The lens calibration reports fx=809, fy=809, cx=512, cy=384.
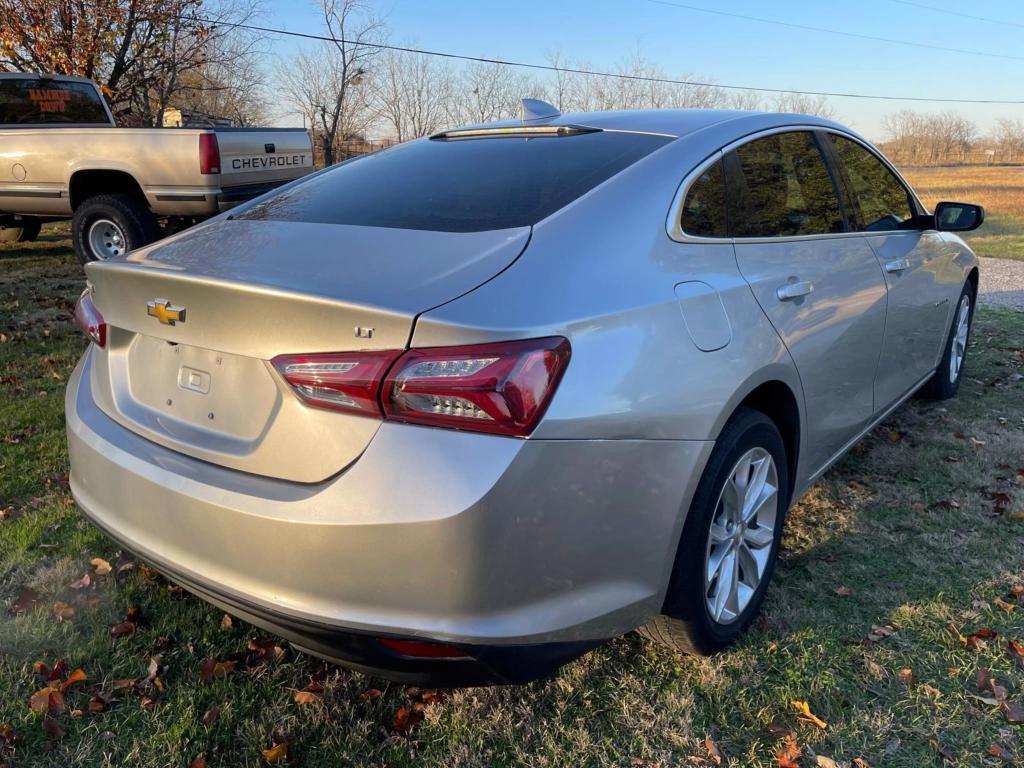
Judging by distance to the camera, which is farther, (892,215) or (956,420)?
(956,420)

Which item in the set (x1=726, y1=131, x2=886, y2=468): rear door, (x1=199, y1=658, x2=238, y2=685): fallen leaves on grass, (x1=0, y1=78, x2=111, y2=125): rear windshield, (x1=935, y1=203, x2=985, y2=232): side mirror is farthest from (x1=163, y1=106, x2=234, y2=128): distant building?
(x1=199, y1=658, x2=238, y2=685): fallen leaves on grass

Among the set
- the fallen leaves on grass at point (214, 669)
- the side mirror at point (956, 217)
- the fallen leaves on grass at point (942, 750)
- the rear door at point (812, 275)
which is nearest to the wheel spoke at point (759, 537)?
the rear door at point (812, 275)

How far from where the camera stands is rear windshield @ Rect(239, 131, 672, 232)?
2273 millimetres

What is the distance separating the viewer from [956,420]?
15.9 feet

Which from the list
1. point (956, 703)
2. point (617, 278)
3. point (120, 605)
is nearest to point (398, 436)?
point (617, 278)

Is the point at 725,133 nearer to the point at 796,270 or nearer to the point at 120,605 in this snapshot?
the point at 796,270

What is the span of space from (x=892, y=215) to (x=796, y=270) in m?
1.45

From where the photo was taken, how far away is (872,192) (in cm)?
372

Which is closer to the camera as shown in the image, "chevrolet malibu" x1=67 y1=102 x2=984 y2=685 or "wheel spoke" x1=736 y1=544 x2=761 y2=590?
"chevrolet malibu" x1=67 y1=102 x2=984 y2=685

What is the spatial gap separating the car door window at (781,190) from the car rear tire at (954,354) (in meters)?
2.09

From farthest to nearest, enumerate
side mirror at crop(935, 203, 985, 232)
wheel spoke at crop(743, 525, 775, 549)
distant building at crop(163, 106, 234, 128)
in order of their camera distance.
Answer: distant building at crop(163, 106, 234, 128) < side mirror at crop(935, 203, 985, 232) < wheel spoke at crop(743, 525, 775, 549)

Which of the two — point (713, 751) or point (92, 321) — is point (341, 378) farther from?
point (713, 751)

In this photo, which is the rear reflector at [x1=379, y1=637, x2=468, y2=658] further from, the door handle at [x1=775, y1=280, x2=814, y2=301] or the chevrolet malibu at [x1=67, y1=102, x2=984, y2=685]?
the door handle at [x1=775, y1=280, x2=814, y2=301]

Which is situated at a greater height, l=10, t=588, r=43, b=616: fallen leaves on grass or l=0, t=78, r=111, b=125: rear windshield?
l=0, t=78, r=111, b=125: rear windshield
